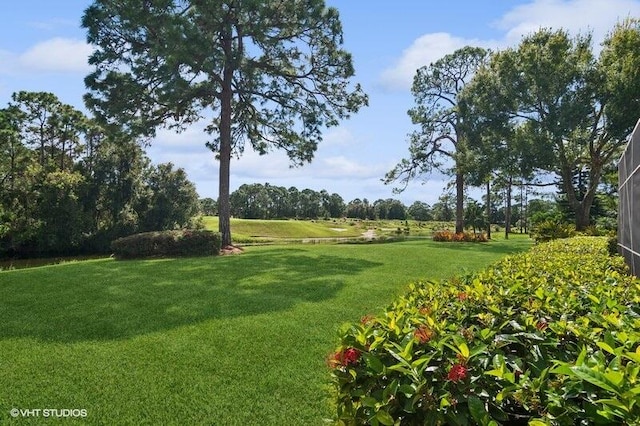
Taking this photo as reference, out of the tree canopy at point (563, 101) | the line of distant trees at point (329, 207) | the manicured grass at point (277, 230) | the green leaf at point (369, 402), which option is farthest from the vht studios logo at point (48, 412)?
the line of distant trees at point (329, 207)

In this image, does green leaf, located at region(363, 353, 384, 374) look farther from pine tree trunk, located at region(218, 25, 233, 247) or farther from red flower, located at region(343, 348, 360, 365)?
pine tree trunk, located at region(218, 25, 233, 247)

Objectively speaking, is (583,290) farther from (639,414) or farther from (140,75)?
(140,75)

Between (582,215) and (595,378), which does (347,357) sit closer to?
(595,378)

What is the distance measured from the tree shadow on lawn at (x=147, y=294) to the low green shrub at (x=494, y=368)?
3988mm

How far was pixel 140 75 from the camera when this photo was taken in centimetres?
1523

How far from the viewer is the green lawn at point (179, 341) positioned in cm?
335

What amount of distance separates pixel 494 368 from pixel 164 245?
13.5m

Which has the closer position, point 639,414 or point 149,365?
point 639,414

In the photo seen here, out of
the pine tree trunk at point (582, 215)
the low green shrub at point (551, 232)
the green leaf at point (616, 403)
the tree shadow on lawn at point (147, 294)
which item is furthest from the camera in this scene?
the pine tree trunk at point (582, 215)

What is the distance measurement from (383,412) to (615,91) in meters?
21.8

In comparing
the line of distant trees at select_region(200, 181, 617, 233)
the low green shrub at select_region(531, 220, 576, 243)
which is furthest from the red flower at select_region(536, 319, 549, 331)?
the line of distant trees at select_region(200, 181, 617, 233)

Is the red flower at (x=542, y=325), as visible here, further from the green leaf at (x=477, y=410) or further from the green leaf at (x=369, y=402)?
the green leaf at (x=369, y=402)

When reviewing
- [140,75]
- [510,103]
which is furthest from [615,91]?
[140,75]

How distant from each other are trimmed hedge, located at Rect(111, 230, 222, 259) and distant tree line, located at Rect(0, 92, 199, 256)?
29.9ft
